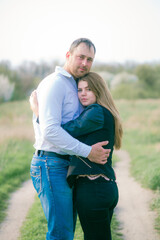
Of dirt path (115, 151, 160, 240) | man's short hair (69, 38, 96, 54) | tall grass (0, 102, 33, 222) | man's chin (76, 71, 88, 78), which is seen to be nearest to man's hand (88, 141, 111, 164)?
man's chin (76, 71, 88, 78)

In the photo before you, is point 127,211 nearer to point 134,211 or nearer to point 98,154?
point 134,211

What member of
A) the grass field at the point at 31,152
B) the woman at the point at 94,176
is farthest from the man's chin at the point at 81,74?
the grass field at the point at 31,152

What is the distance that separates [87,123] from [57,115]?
25 cm

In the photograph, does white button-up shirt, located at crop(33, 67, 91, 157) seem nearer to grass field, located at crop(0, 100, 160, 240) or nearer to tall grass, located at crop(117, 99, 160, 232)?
grass field, located at crop(0, 100, 160, 240)

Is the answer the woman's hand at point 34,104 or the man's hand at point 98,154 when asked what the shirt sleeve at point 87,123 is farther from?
the woman's hand at point 34,104

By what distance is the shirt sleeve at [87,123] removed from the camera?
2.24 metres

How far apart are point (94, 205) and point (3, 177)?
492 cm

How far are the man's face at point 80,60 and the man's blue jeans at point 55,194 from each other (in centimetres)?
84

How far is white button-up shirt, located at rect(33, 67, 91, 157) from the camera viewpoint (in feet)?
7.12

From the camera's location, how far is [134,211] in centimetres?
471

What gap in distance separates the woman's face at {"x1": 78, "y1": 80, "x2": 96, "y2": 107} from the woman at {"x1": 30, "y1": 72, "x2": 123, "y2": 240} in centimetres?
7

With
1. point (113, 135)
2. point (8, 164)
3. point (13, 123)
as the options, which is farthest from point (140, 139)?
point (113, 135)

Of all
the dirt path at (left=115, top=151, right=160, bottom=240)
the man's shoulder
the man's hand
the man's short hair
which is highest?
the man's short hair

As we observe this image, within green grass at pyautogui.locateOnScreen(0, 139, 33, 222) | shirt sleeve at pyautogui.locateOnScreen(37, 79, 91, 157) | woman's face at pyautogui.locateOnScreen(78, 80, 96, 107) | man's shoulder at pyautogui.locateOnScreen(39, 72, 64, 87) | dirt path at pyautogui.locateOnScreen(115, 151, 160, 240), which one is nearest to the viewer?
shirt sleeve at pyautogui.locateOnScreen(37, 79, 91, 157)
